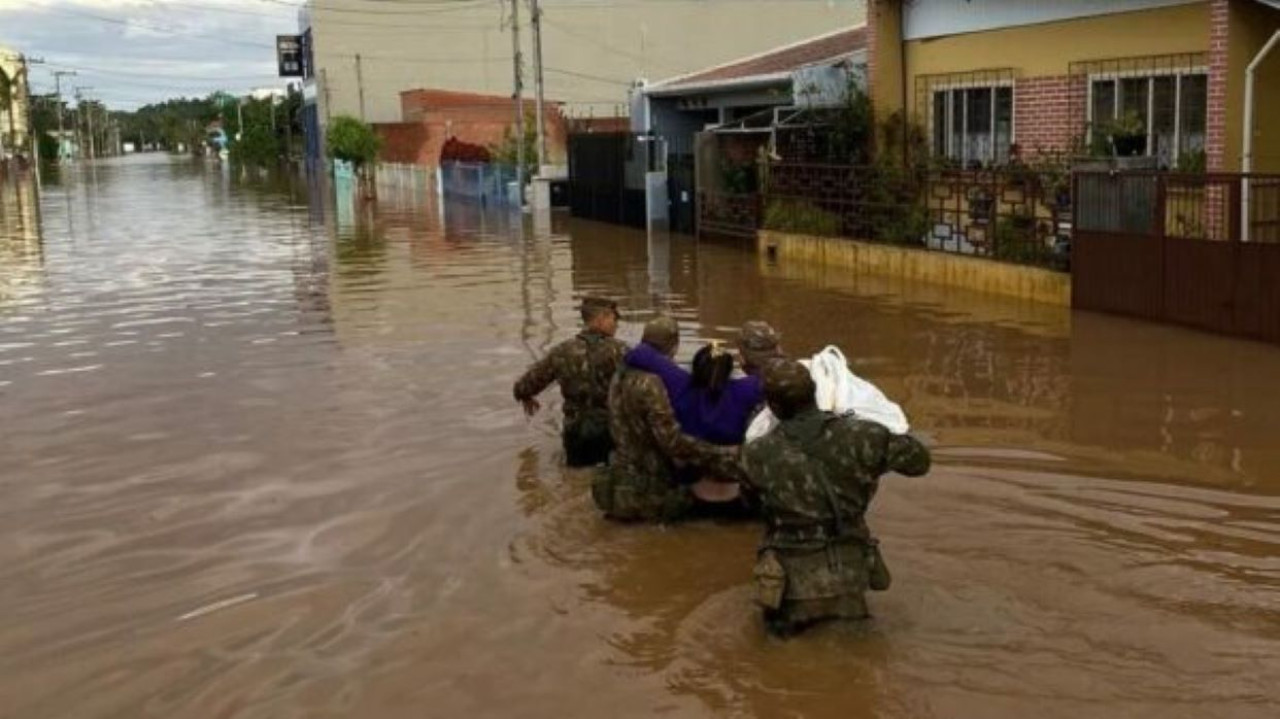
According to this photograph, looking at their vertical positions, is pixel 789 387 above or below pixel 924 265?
above

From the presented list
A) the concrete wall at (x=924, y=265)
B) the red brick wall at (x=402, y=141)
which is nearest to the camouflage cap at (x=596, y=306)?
the concrete wall at (x=924, y=265)

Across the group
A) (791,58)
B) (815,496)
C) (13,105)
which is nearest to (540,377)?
(815,496)

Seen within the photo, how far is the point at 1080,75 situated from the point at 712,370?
41.1 feet

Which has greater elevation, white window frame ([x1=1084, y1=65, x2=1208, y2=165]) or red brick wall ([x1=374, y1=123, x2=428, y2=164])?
red brick wall ([x1=374, y1=123, x2=428, y2=164])

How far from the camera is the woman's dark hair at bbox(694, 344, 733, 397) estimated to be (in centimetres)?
746

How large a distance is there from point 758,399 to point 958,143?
48.1 ft

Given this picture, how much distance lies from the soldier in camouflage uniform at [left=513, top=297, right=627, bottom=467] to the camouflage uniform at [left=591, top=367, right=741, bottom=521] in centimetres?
84

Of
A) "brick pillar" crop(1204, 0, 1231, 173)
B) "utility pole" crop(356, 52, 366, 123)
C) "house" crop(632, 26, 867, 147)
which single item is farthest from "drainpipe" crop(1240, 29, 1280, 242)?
"utility pole" crop(356, 52, 366, 123)

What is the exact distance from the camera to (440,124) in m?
64.3

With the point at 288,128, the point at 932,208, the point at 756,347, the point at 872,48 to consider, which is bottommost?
the point at 756,347

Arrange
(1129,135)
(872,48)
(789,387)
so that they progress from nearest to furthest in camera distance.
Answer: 1. (789,387)
2. (1129,135)
3. (872,48)

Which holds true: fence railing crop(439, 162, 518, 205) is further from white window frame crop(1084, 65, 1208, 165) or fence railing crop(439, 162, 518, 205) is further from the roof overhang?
white window frame crop(1084, 65, 1208, 165)

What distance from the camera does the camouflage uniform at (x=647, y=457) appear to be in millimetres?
7391

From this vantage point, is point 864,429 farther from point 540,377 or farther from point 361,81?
point 361,81
